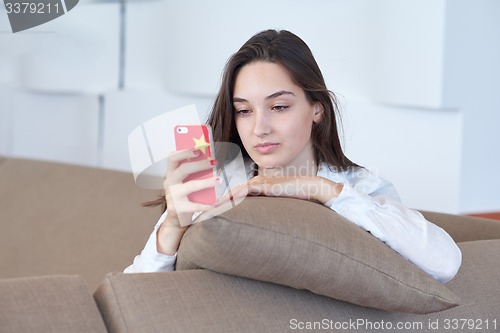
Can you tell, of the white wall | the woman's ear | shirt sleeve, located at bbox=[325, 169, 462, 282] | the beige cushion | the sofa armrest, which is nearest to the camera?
the beige cushion

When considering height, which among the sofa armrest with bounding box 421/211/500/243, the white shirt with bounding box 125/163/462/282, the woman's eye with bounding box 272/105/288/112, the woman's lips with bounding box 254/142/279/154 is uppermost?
the woman's eye with bounding box 272/105/288/112

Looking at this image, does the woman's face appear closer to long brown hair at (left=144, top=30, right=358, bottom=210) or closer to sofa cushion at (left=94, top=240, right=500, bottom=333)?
long brown hair at (left=144, top=30, right=358, bottom=210)

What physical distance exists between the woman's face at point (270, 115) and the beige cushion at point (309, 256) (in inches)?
14.2

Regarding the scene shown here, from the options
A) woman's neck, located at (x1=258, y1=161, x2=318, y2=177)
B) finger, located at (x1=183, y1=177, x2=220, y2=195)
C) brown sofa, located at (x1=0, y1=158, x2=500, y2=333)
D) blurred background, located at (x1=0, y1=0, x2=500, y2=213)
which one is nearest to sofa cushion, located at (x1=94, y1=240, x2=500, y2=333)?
brown sofa, located at (x1=0, y1=158, x2=500, y2=333)

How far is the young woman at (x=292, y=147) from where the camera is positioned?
1.22 m

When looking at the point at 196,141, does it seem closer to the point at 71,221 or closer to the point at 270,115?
the point at 270,115

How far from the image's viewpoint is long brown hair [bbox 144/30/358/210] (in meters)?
1.53

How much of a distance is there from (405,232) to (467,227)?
55 cm

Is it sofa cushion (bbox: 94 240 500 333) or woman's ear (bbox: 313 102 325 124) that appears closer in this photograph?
sofa cushion (bbox: 94 240 500 333)

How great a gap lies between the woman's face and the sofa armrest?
0.39m

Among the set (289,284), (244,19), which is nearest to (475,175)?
(244,19)

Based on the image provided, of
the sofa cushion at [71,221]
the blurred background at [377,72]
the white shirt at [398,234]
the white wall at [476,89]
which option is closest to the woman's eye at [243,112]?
the white shirt at [398,234]

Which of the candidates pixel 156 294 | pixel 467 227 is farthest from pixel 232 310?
pixel 467 227

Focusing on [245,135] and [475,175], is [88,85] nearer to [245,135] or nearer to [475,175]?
[475,175]
